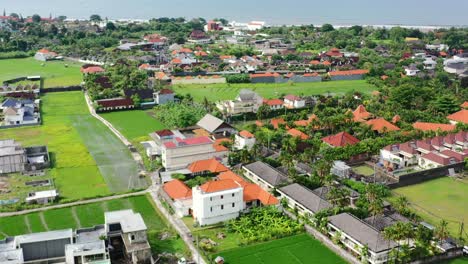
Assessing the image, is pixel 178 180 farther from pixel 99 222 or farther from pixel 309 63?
pixel 309 63

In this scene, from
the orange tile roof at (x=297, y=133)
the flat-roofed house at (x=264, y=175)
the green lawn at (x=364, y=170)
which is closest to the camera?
the flat-roofed house at (x=264, y=175)

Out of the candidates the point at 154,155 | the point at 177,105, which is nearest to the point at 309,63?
the point at 177,105

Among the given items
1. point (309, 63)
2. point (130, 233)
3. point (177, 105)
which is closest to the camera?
point (130, 233)

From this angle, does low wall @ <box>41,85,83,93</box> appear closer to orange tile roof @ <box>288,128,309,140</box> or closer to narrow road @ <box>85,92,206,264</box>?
narrow road @ <box>85,92,206,264</box>

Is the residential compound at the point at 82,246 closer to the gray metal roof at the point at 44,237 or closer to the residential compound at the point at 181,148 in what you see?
the gray metal roof at the point at 44,237

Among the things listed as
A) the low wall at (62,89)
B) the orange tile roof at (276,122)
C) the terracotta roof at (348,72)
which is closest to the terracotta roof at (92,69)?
the low wall at (62,89)

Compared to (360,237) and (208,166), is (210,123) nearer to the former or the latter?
(208,166)

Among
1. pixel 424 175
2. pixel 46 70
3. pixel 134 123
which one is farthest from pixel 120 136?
pixel 46 70
